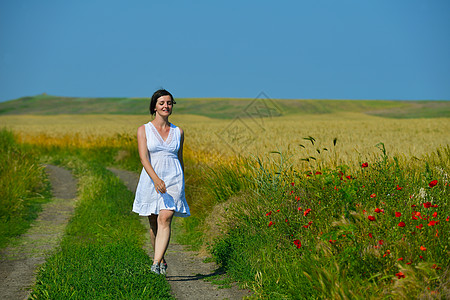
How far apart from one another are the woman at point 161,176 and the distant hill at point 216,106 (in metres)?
84.0

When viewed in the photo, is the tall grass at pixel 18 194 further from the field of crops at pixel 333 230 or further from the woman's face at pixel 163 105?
the woman's face at pixel 163 105

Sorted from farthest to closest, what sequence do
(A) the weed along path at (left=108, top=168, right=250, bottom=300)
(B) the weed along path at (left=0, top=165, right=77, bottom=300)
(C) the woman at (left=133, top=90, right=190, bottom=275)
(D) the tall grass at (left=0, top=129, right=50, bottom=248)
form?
(D) the tall grass at (left=0, top=129, right=50, bottom=248) → (B) the weed along path at (left=0, top=165, right=77, bottom=300) → (C) the woman at (left=133, top=90, right=190, bottom=275) → (A) the weed along path at (left=108, top=168, right=250, bottom=300)

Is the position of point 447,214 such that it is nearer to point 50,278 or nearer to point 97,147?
point 50,278

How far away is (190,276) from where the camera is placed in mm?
7117

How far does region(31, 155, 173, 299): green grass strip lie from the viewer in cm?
595

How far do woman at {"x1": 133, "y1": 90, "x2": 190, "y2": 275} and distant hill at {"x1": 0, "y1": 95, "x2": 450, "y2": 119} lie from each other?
3309 inches

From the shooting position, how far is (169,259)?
816 cm

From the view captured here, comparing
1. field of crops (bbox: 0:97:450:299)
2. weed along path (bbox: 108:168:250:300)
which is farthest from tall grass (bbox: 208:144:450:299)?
weed along path (bbox: 108:168:250:300)

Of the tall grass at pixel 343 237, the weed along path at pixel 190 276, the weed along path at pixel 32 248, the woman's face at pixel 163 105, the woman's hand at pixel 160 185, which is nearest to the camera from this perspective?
the tall grass at pixel 343 237

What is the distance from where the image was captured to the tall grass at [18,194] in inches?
420

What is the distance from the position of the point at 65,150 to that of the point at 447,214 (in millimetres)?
26378

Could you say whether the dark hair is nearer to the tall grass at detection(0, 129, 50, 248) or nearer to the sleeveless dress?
the sleeveless dress

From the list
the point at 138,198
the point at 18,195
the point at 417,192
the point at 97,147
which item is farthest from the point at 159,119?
the point at 97,147

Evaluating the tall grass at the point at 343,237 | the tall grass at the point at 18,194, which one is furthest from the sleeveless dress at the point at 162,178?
the tall grass at the point at 18,194
